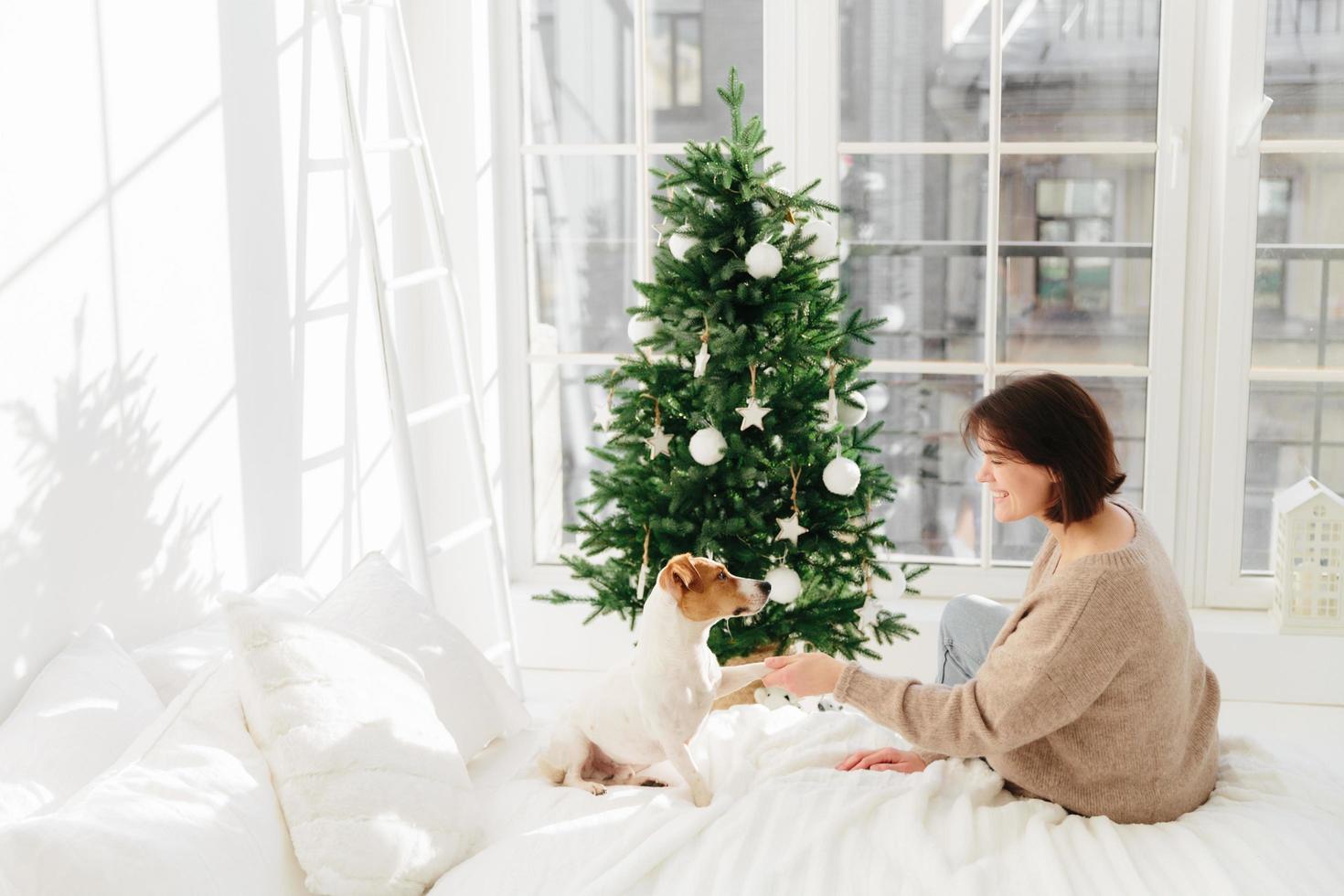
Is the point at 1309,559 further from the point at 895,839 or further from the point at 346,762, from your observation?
the point at 346,762

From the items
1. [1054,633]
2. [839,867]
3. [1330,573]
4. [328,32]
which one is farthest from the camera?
[1330,573]

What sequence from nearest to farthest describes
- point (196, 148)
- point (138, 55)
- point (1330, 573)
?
point (138, 55)
point (196, 148)
point (1330, 573)

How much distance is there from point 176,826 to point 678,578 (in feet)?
2.73

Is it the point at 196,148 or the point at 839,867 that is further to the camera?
the point at 196,148

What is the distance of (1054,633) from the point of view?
1.89m

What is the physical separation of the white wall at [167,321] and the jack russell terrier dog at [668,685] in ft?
2.54

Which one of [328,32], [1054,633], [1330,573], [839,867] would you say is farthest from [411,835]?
[1330,573]

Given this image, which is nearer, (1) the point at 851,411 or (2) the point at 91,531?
(2) the point at 91,531

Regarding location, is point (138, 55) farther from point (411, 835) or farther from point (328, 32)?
point (411, 835)

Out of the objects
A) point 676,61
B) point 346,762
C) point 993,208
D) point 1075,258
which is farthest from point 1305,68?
point 346,762

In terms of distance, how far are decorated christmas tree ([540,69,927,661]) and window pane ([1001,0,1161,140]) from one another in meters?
0.89

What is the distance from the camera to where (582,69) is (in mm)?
3676

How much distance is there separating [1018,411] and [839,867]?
73 centimetres

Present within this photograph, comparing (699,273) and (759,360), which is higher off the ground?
(699,273)
